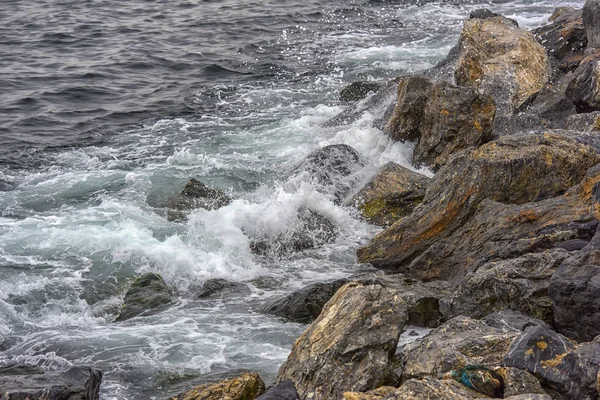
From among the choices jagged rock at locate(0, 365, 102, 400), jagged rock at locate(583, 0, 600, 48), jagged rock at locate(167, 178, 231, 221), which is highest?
jagged rock at locate(583, 0, 600, 48)

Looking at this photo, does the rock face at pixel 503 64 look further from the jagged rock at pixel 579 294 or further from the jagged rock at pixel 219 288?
the jagged rock at pixel 579 294

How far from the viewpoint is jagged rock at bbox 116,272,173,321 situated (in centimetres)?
1055

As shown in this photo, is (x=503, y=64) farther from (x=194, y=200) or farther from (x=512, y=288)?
(x=512, y=288)

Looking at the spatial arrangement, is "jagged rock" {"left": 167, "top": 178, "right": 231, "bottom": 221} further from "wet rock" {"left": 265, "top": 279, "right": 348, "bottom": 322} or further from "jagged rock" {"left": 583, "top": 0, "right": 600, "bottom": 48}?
"jagged rock" {"left": 583, "top": 0, "right": 600, "bottom": 48}

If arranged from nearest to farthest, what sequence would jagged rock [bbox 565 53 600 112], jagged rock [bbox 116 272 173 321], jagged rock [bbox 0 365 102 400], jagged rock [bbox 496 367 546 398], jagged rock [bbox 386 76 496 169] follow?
jagged rock [bbox 496 367 546 398] → jagged rock [bbox 0 365 102 400] → jagged rock [bbox 116 272 173 321] → jagged rock [bbox 565 53 600 112] → jagged rock [bbox 386 76 496 169]

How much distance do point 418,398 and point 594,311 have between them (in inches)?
87.2

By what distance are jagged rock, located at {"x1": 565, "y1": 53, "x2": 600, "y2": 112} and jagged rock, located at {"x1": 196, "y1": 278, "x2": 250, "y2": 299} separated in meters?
6.93

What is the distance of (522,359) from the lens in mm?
5805

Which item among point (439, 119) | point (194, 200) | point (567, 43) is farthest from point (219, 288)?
point (567, 43)

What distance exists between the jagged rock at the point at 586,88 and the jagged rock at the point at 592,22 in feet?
7.79

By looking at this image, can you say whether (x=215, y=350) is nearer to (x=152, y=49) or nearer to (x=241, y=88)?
(x=241, y=88)

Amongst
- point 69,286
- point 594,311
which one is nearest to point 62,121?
point 69,286

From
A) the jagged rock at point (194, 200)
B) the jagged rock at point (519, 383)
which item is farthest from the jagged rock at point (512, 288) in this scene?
the jagged rock at point (194, 200)

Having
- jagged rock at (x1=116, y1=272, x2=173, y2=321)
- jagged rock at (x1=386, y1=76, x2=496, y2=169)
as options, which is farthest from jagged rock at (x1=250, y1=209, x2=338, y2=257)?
jagged rock at (x1=386, y1=76, x2=496, y2=169)
